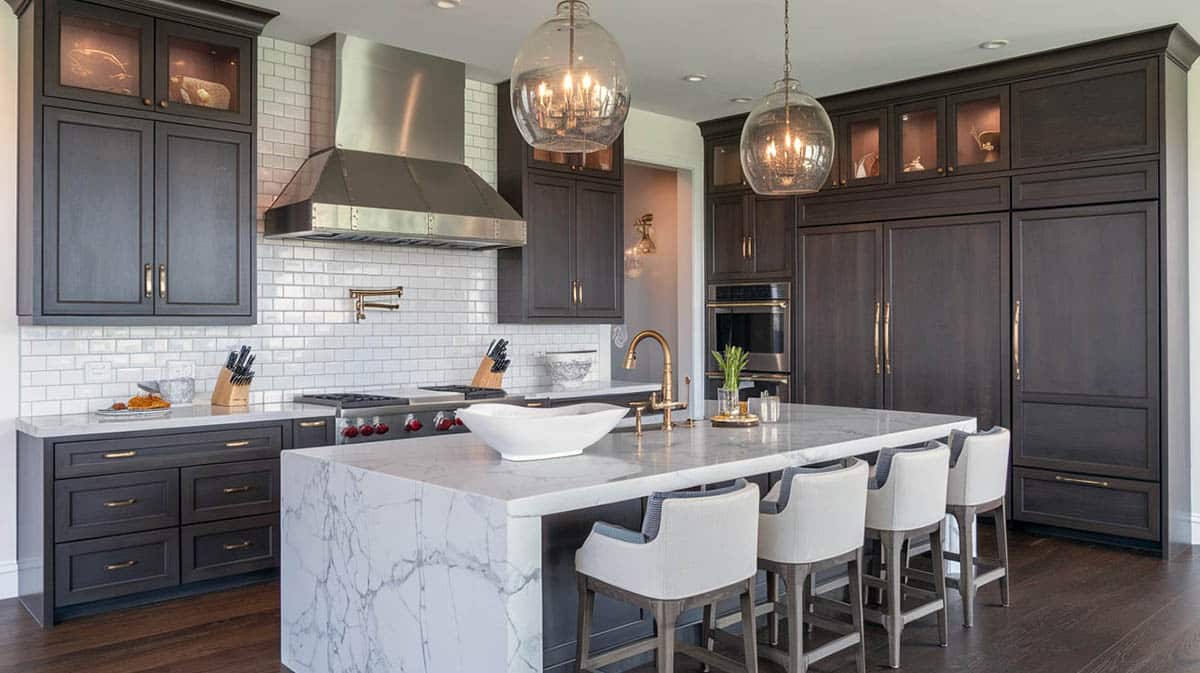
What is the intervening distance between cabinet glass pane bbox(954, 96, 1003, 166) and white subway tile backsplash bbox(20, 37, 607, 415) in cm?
296

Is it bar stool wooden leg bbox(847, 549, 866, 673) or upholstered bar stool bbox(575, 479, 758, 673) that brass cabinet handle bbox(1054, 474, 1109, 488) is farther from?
upholstered bar stool bbox(575, 479, 758, 673)

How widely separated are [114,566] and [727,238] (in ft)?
15.8

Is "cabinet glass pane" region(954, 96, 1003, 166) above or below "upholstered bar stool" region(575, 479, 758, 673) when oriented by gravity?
above

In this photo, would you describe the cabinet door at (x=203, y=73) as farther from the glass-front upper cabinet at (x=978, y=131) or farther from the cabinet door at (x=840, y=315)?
the glass-front upper cabinet at (x=978, y=131)

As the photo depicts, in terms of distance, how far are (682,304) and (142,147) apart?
14.1 ft

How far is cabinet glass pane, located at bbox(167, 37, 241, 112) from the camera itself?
462 centimetres

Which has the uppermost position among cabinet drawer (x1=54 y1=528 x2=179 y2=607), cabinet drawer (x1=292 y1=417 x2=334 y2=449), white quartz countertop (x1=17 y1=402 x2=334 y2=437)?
white quartz countertop (x1=17 y1=402 x2=334 y2=437)

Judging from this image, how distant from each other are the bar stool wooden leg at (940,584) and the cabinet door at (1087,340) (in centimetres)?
226

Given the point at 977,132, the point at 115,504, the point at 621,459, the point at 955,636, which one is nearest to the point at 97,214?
the point at 115,504

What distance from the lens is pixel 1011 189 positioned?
574cm

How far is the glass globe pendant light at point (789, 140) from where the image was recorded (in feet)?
12.4

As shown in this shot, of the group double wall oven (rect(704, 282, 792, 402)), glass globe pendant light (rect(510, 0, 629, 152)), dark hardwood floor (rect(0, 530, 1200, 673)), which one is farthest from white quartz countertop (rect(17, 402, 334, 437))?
double wall oven (rect(704, 282, 792, 402))

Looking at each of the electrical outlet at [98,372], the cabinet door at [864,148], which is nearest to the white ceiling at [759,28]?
the cabinet door at [864,148]

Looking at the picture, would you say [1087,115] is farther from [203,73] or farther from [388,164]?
[203,73]
